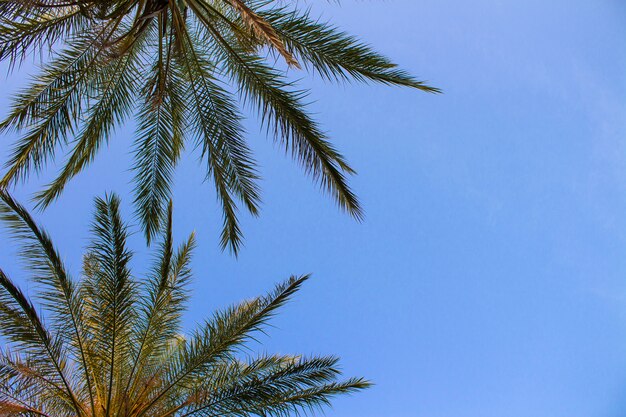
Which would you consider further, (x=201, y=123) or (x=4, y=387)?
(x=201, y=123)

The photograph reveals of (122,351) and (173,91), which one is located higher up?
(173,91)

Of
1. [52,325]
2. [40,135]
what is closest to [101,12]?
[40,135]

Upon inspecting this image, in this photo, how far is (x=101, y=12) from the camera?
5.88m

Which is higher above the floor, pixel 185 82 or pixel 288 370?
pixel 185 82

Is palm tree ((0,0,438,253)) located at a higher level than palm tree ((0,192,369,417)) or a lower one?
higher

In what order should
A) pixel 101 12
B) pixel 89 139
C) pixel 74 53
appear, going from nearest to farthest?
pixel 101 12
pixel 74 53
pixel 89 139

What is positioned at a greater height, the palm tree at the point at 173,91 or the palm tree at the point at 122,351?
the palm tree at the point at 173,91

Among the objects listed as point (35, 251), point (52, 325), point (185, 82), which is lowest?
point (52, 325)

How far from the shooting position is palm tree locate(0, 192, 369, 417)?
7.08 metres

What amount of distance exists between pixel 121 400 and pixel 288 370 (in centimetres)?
228

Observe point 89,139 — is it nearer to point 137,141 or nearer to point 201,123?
point 137,141

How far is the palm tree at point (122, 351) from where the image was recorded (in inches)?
279

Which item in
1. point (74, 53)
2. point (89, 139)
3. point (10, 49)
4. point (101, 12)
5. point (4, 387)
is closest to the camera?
point (101, 12)

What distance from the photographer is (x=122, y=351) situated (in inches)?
306
